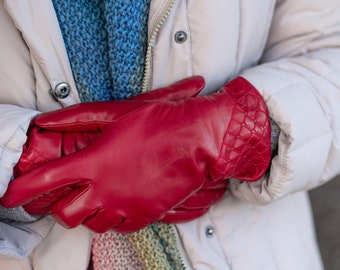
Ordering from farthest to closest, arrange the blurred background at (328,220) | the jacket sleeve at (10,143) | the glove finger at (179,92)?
the blurred background at (328,220)
the glove finger at (179,92)
the jacket sleeve at (10,143)

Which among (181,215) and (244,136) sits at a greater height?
(244,136)

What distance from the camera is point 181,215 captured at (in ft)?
3.19

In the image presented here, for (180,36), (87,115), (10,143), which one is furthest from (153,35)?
(10,143)

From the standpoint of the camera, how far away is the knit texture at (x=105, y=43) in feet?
2.87

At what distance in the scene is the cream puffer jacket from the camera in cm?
87

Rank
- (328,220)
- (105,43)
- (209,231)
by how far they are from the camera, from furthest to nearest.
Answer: (328,220), (209,231), (105,43)

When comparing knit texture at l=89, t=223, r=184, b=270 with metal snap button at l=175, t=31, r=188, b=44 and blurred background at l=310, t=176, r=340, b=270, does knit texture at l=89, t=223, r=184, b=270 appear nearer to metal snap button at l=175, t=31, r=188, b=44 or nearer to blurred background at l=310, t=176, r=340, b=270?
metal snap button at l=175, t=31, r=188, b=44

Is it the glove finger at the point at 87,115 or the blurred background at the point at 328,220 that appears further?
the blurred background at the point at 328,220

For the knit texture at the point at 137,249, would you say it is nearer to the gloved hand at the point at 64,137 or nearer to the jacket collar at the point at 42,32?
the gloved hand at the point at 64,137

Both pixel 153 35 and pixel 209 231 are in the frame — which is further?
pixel 209 231

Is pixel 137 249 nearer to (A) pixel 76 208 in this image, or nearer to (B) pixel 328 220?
(A) pixel 76 208

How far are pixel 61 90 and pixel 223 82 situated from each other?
0.28m

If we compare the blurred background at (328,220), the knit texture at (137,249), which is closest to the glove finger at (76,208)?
the knit texture at (137,249)

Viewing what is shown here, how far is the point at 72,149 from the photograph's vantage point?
2.85 feet
